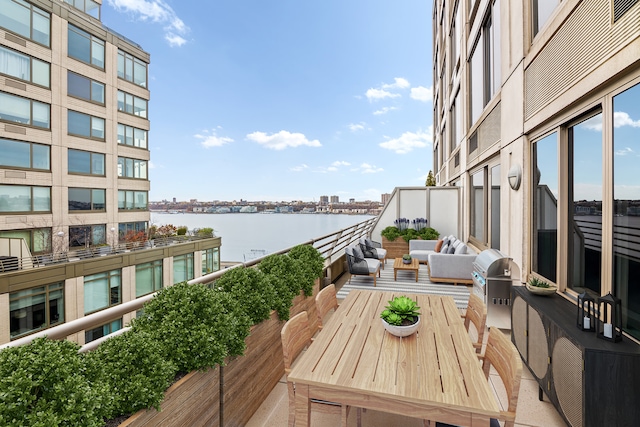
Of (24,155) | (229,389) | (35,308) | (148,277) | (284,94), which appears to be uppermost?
(284,94)

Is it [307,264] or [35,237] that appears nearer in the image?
[307,264]

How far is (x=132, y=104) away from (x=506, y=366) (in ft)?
65.8

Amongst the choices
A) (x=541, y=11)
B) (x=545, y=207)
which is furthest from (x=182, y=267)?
(x=541, y=11)

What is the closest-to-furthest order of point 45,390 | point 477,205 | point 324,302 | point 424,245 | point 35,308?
point 45,390, point 324,302, point 477,205, point 424,245, point 35,308

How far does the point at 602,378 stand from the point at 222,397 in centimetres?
223

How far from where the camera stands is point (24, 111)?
38.4 ft

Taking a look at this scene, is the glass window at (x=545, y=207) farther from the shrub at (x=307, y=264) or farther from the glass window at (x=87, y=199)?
the glass window at (x=87, y=199)

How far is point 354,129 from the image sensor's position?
31.7 metres

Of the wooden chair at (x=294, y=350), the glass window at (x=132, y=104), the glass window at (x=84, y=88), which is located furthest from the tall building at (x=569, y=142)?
the glass window at (x=132, y=104)

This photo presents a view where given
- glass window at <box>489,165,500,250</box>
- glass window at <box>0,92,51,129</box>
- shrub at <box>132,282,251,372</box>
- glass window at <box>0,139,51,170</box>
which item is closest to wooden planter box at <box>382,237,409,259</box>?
glass window at <box>489,165,500,250</box>

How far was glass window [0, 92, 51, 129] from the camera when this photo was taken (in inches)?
436

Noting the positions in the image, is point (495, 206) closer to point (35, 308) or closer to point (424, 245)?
point (424, 245)

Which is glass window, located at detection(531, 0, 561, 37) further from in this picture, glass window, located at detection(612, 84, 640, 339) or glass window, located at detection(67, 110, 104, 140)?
glass window, located at detection(67, 110, 104, 140)

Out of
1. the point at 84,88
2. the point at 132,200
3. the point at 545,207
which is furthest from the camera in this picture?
the point at 132,200
